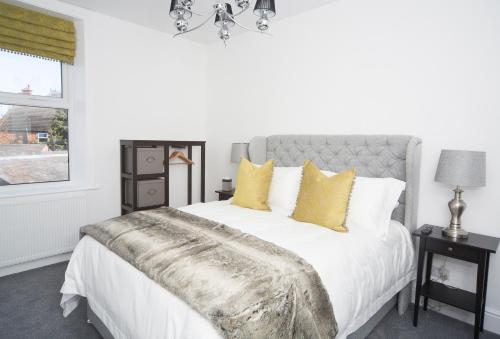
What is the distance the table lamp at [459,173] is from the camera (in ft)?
6.63

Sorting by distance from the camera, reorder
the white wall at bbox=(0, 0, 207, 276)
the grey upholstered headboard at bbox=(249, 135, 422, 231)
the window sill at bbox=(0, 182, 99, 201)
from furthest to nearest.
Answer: the white wall at bbox=(0, 0, 207, 276) < the window sill at bbox=(0, 182, 99, 201) < the grey upholstered headboard at bbox=(249, 135, 422, 231)

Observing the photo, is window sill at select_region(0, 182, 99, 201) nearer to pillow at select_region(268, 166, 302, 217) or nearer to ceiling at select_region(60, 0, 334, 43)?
→ ceiling at select_region(60, 0, 334, 43)

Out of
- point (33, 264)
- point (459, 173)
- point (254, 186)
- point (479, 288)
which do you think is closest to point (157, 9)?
point (254, 186)

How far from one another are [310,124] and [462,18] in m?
1.49

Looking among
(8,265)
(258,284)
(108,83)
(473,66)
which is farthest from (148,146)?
(473,66)

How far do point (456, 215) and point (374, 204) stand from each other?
0.57m

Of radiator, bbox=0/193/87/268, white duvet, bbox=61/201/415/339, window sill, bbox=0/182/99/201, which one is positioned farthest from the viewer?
window sill, bbox=0/182/99/201

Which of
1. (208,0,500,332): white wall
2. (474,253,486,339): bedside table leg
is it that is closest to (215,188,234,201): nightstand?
(208,0,500,332): white wall

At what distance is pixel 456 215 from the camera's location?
2170mm

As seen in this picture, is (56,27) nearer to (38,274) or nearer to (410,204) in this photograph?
(38,274)

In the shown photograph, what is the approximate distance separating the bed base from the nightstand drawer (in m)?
0.45

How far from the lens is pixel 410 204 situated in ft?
7.81

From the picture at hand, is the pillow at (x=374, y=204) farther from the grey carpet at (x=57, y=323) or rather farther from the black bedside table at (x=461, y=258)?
the grey carpet at (x=57, y=323)

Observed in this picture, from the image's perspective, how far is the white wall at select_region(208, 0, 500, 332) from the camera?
219 cm
